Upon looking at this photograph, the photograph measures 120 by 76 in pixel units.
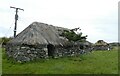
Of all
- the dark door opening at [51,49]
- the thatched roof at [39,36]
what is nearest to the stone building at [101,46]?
the thatched roof at [39,36]

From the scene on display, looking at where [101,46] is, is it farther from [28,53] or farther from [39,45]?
[28,53]

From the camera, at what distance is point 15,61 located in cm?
3059

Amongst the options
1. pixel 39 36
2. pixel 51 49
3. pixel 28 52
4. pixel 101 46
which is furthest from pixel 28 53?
pixel 101 46

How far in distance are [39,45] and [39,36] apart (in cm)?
202

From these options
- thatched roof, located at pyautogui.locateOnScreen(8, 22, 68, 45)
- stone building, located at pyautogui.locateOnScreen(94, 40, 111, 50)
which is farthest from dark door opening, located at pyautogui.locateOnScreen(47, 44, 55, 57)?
stone building, located at pyautogui.locateOnScreen(94, 40, 111, 50)

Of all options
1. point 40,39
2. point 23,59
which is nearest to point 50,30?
point 40,39

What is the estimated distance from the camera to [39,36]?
1345 inches

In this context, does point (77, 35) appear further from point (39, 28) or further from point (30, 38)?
point (30, 38)

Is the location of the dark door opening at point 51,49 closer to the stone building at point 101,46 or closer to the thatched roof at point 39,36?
the thatched roof at point 39,36

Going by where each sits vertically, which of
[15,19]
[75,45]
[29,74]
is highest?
[15,19]

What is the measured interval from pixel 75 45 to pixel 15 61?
13.0 meters

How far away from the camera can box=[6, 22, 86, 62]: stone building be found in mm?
31605

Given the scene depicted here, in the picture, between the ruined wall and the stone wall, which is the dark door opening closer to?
the stone wall

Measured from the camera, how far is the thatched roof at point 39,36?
1289 inches
